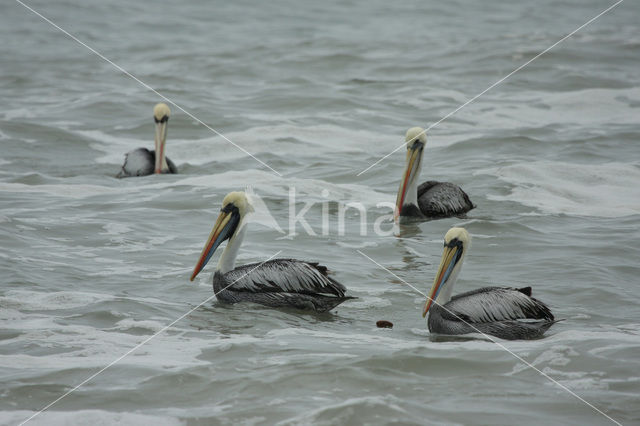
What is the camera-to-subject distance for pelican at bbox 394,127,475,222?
28.2 feet

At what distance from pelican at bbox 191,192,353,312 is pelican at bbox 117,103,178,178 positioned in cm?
413

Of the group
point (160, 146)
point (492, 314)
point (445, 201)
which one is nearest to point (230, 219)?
point (492, 314)

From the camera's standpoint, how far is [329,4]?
25.6m

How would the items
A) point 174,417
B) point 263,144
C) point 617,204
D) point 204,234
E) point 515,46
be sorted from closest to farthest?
point 174,417 → point 204,234 → point 617,204 → point 263,144 → point 515,46

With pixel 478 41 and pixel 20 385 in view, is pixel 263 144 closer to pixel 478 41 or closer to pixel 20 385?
pixel 20 385

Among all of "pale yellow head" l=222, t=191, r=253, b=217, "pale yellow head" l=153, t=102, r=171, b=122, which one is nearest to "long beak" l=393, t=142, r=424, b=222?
"pale yellow head" l=222, t=191, r=253, b=217

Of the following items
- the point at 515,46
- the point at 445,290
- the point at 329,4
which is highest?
the point at 329,4

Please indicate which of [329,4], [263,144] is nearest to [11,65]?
[263,144]

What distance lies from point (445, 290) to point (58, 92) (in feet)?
36.1

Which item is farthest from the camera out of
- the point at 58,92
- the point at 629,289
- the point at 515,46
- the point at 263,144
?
the point at 515,46

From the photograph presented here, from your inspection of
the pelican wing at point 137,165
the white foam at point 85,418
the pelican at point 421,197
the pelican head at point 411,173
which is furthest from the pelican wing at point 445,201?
the white foam at point 85,418

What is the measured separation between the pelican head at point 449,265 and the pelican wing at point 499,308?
158 mm

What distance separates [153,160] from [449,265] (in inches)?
226

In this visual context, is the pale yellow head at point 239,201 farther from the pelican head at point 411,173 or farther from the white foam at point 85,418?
the pelican head at point 411,173
